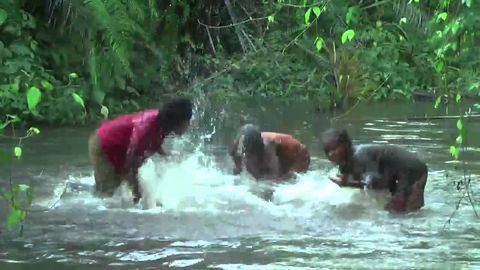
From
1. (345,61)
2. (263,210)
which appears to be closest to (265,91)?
(345,61)

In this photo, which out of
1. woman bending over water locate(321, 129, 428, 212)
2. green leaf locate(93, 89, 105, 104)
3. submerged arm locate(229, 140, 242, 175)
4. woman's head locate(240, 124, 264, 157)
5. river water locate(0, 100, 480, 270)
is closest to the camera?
river water locate(0, 100, 480, 270)

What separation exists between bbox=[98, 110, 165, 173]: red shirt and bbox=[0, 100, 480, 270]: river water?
1.34 feet

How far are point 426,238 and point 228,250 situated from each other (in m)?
1.61

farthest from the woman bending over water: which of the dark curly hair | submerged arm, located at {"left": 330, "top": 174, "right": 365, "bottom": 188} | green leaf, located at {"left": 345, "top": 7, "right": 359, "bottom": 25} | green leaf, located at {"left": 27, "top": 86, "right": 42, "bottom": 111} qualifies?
green leaf, located at {"left": 27, "top": 86, "right": 42, "bottom": 111}

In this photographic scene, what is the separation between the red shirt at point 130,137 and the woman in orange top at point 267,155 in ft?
4.26

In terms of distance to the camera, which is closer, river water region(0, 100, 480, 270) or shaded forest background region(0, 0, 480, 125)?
river water region(0, 100, 480, 270)

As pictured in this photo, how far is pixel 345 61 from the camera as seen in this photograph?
56.4 ft

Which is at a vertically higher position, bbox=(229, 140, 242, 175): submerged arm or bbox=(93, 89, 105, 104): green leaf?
bbox=(93, 89, 105, 104): green leaf

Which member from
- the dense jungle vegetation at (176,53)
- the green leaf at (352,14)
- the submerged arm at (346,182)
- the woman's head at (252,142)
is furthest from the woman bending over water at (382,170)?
the green leaf at (352,14)

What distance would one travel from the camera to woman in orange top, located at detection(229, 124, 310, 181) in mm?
8906

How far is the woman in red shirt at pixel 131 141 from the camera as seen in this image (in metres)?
7.75

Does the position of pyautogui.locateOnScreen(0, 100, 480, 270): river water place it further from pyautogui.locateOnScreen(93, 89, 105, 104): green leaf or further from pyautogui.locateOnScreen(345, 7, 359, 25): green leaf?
pyautogui.locateOnScreen(345, 7, 359, 25): green leaf

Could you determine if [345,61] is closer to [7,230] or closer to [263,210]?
[263,210]

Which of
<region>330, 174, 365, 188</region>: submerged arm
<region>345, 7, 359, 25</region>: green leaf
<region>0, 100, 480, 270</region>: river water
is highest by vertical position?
<region>345, 7, 359, 25</region>: green leaf
